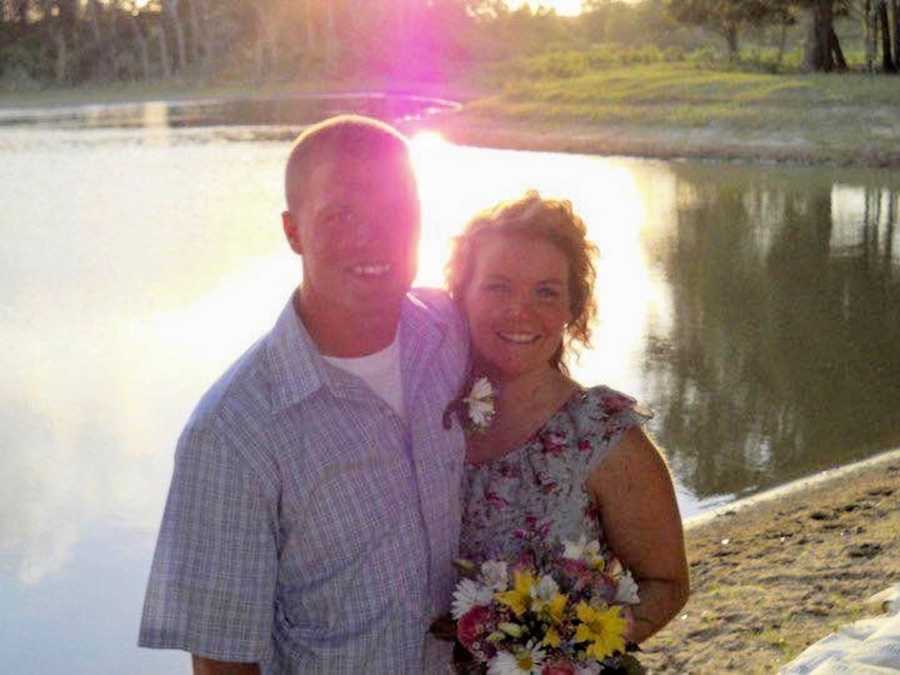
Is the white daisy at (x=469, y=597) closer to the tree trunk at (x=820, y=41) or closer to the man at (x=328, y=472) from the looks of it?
the man at (x=328, y=472)

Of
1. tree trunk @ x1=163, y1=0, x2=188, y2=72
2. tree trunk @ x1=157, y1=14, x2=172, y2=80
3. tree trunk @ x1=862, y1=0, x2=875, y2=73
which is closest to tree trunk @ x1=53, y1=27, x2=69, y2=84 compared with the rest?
tree trunk @ x1=157, y1=14, x2=172, y2=80

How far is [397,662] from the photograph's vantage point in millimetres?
2316

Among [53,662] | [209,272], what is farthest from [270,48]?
[53,662]

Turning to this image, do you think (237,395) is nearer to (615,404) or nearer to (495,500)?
(495,500)

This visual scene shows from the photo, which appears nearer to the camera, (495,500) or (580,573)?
(580,573)

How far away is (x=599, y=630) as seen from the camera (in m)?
2.32

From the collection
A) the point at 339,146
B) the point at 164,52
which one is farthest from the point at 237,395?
the point at 164,52

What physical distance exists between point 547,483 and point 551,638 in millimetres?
313

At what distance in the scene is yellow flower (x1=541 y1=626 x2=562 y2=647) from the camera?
7.64 feet

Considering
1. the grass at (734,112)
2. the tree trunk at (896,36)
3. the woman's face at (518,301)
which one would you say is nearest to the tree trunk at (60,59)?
the grass at (734,112)

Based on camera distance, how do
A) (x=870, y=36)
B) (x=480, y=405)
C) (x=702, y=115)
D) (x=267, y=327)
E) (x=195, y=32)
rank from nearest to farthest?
(x=480, y=405), (x=267, y=327), (x=702, y=115), (x=870, y=36), (x=195, y=32)

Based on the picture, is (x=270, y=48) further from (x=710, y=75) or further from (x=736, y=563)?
(x=736, y=563)

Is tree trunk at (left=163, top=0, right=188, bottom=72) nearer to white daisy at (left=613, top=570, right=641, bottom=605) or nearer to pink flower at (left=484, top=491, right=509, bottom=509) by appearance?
pink flower at (left=484, top=491, right=509, bottom=509)

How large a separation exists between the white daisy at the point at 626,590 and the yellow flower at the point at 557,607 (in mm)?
142
